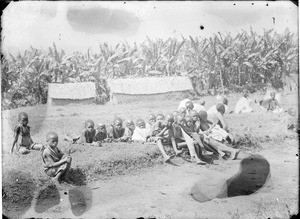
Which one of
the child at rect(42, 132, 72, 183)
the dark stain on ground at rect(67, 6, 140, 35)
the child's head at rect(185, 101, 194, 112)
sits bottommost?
the child at rect(42, 132, 72, 183)

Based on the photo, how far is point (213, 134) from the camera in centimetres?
725

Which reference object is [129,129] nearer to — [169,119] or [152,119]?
[152,119]

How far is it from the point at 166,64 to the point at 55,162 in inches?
105

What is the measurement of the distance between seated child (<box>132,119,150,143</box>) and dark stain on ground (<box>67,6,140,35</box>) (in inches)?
63.2

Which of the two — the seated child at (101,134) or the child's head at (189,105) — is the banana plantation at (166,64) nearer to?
the child's head at (189,105)

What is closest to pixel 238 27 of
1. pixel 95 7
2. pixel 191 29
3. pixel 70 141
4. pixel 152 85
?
pixel 191 29

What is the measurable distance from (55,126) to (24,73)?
3.45 ft

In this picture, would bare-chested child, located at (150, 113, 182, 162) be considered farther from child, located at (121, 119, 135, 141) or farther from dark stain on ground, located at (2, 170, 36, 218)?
dark stain on ground, located at (2, 170, 36, 218)

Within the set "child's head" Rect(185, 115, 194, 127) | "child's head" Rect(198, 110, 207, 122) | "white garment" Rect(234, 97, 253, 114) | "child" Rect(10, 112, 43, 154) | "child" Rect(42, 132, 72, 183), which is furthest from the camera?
"white garment" Rect(234, 97, 253, 114)

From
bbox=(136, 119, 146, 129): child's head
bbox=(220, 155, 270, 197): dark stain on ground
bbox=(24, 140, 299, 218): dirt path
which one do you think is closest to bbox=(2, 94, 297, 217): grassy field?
bbox=(136, 119, 146, 129): child's head

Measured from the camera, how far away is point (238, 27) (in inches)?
285

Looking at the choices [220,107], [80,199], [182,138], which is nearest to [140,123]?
[182,138]

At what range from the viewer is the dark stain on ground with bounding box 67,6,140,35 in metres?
6.57

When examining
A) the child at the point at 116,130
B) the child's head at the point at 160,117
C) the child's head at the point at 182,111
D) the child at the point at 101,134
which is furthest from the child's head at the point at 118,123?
the child's head at the point at 182,111
